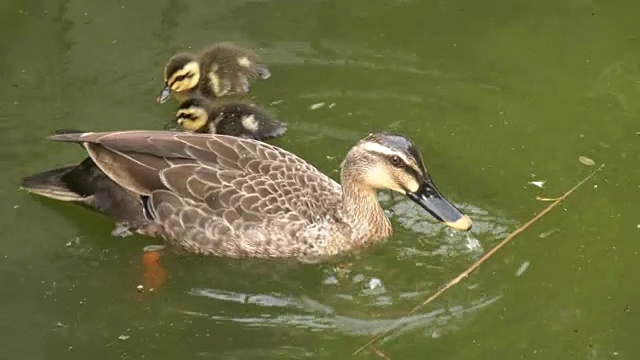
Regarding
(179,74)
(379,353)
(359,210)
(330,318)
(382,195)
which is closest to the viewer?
(379,353)

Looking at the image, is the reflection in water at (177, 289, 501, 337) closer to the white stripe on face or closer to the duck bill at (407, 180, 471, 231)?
the duck bill at (407, 180, 471, 231)

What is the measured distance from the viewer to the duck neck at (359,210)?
434 cm

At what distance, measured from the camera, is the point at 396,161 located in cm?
411

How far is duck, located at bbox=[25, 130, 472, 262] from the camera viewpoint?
426 cm

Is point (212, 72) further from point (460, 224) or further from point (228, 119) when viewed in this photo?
point (460, 224)

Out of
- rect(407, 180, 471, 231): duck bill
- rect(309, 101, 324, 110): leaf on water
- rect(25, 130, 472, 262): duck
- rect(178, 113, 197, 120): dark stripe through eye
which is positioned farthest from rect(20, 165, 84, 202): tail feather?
rect(407, 180, 471, 231): duck bill

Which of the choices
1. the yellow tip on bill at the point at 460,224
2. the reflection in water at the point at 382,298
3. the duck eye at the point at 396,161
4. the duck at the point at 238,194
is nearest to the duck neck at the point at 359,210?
the duck at the point at 238,194

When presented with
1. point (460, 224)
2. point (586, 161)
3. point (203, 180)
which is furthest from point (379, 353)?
point (586, 161)

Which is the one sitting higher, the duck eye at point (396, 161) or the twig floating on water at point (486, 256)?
the duck eye at point (396, 161)

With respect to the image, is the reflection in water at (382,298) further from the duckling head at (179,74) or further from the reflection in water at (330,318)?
the duckling head at (179,74)

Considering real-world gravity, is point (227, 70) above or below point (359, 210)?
above

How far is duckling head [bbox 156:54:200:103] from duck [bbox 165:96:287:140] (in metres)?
0.14

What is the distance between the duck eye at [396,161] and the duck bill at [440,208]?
4.9 inches

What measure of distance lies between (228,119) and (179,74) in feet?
1.29
